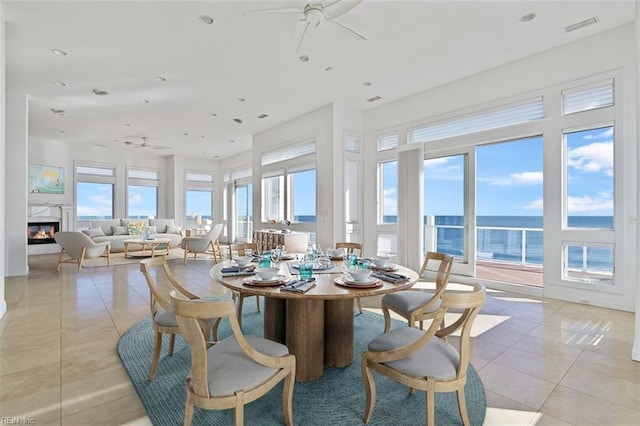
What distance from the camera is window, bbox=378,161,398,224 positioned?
634 centimetres

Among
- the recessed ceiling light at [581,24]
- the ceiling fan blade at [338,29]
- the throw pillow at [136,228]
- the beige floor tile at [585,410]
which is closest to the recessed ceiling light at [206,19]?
the ceiling fan blade at [338,29]

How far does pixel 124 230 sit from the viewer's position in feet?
30.1

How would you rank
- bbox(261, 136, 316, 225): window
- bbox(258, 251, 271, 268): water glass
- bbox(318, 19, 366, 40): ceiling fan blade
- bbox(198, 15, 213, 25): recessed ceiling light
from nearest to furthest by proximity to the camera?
bbox(258, 251, 271, 268): water glass < bbox(318, 19, 366, 40): ceiling fan blade < bbox(198, 15, 213, 25): recessed ceiling light < bbox(261, 136, 316, 225): window

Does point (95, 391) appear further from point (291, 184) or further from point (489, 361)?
point (291, 184)

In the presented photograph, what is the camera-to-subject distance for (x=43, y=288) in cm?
481

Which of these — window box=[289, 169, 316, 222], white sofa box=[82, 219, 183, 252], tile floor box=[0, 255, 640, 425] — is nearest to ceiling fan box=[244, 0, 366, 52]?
tile floor box=[0, 255, 640, 425]

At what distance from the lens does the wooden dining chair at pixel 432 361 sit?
151cm

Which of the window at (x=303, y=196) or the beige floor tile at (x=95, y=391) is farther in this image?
the window at (x=303, y=196)

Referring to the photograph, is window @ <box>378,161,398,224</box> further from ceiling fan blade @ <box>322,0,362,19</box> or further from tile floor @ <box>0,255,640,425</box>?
ceiling fan blade @ <box>322,0,362,19</box>

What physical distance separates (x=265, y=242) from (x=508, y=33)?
5675mm

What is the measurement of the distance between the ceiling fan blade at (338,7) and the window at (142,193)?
34.2 feet

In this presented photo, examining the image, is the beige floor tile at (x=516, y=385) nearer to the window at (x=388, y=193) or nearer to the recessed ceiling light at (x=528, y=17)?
the recessed ceiling light at (x=528, y=17)

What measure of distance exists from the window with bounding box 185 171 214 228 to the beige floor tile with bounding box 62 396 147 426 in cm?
1014

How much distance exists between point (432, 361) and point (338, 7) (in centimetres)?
342
